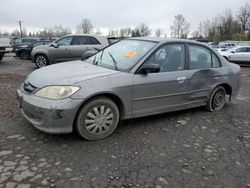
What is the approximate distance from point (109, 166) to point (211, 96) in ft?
10.3

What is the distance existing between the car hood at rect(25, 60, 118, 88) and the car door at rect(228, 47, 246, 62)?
17.3 m

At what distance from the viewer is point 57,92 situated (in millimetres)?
3602

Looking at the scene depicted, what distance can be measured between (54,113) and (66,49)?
835 centimetres

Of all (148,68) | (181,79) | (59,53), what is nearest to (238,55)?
(59,53)

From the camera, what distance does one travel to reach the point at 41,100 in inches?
141

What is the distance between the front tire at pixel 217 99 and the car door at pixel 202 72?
178mm

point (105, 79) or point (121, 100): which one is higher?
point (105, 79)

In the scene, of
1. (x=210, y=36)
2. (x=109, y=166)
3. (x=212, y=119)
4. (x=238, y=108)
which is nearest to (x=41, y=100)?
(x=109, y=166)

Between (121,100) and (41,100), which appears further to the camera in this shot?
(121,100)

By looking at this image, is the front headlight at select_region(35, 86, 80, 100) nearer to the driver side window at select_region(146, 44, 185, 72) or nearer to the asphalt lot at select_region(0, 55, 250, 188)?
the asphalt lot at select_region(0, 55, 250, 188)

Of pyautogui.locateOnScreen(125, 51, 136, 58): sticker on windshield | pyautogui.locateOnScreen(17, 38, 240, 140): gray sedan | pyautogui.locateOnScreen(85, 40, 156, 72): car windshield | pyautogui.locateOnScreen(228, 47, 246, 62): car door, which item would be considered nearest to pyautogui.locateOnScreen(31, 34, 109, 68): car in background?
pyautogui.locateOnScreen(85, 40, 156, 72): car windshield

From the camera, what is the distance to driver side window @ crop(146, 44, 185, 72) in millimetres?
4504

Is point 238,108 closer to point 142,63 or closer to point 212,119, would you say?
point 212,119

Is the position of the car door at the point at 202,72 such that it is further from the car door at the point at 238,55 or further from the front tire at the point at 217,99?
the car door at the point at 238,55
